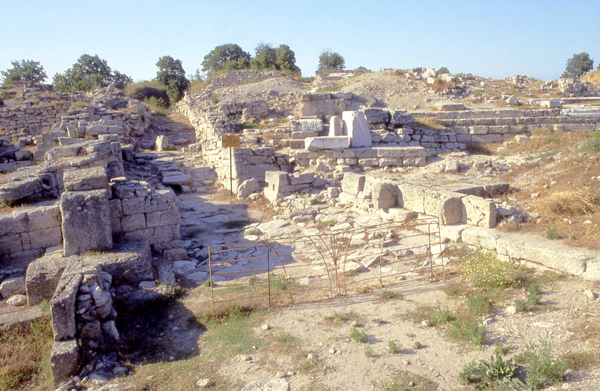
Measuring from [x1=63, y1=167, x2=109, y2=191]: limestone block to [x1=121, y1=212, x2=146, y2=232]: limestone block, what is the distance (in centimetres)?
67

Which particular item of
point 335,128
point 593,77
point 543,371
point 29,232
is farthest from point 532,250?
point 593,77

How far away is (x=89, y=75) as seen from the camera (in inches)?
1703

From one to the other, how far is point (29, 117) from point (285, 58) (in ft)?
78.5

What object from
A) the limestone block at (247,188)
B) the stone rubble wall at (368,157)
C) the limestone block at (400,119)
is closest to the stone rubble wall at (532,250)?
the stone rubble wall at (368,157)

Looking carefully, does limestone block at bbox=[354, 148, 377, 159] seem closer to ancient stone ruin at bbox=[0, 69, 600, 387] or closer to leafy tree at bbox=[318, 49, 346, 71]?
ancient stone ruin at bbox=[0, 69, 600, 387]

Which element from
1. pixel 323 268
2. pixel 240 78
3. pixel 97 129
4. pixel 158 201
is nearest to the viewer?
pixel 323 268

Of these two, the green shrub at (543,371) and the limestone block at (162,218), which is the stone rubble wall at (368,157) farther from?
the green shrub at (543,371)

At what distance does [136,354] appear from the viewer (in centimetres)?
487

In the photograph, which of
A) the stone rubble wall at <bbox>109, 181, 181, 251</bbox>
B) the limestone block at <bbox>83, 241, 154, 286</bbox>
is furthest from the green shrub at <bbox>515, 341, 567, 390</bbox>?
the stone rubble wall at <bbox>109, 181, 181, 251</bbox>

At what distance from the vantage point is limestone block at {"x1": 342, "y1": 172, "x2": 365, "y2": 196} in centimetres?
1032

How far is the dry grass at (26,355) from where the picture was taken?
15.1 feet

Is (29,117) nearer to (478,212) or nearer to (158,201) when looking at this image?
(158,201)

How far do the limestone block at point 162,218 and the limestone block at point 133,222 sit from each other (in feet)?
0.23

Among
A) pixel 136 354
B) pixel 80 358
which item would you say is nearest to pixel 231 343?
pixel 136 354
